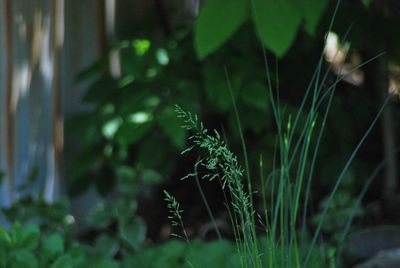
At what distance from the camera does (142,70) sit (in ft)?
11.3

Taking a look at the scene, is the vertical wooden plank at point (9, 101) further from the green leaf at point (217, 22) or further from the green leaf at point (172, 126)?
the green leaf at point (217, 22)

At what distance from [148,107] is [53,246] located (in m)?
1.13

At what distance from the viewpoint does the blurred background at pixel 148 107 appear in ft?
10.8

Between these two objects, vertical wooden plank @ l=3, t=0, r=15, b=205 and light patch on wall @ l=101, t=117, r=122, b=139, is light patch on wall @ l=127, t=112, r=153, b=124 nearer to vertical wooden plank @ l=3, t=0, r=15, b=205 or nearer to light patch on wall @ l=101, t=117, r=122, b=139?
light patch on wall @ l=101, t=117, r=122, b=139

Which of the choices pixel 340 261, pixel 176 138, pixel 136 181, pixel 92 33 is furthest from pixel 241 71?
pixel 92 33

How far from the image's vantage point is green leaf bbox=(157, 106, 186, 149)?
3.14 meters

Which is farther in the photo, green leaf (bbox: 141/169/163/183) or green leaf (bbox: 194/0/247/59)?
green leaf (bbox: 141/169/163/183)

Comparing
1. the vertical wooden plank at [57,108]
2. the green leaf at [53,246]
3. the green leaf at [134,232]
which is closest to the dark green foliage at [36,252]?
the green leaf at [53,246]

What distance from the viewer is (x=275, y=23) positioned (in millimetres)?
2316

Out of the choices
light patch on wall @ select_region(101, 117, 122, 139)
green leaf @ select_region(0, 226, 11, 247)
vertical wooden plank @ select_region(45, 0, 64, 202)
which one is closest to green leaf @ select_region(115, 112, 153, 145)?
light patch on wall @ select_region(101, 117, 122, 139)

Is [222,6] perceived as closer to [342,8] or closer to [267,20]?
[267,20]

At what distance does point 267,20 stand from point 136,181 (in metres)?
1.32

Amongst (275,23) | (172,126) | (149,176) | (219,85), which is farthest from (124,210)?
(275,23)

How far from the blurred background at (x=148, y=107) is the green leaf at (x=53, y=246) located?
680mm
